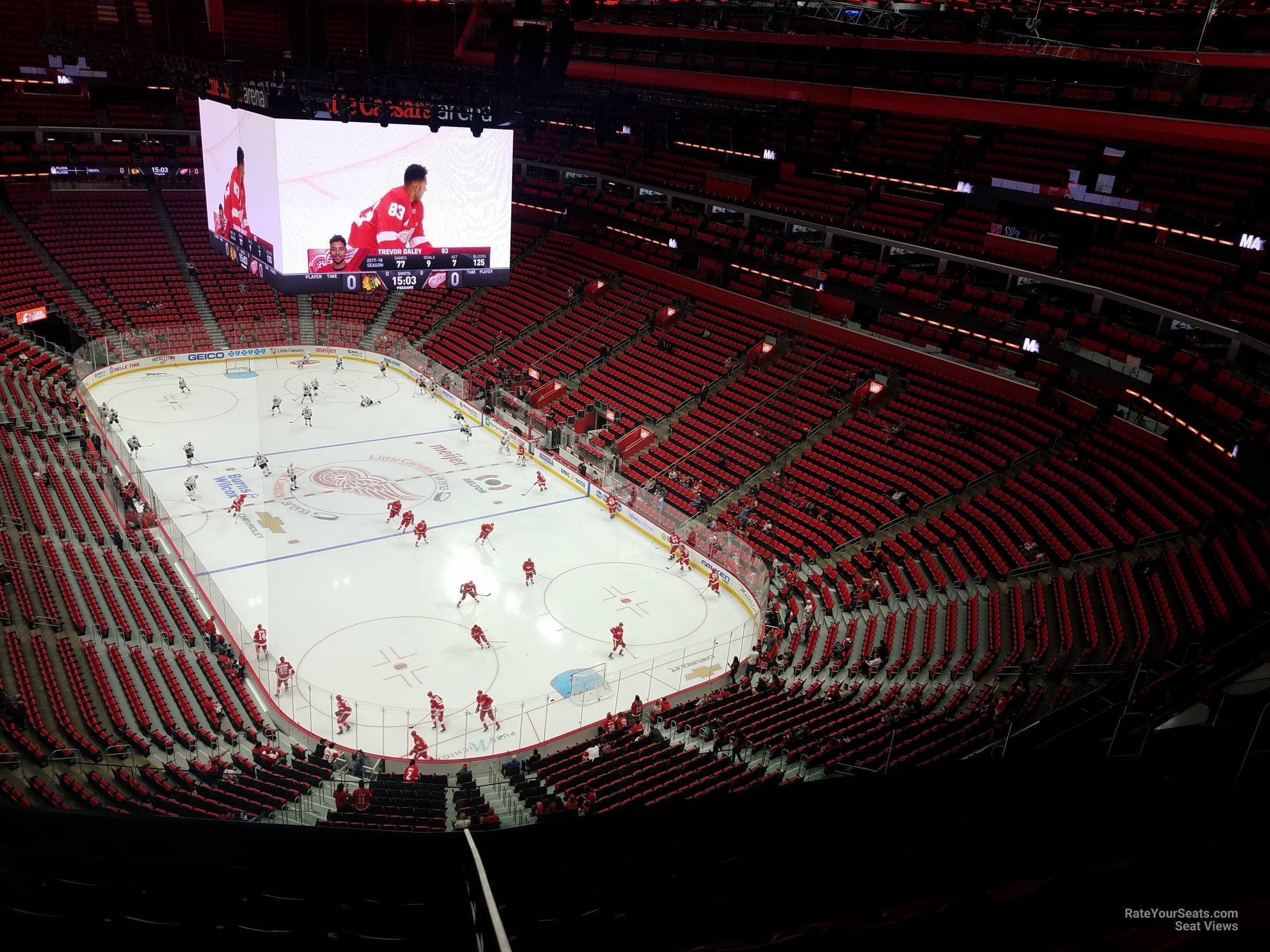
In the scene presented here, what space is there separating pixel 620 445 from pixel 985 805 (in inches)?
817

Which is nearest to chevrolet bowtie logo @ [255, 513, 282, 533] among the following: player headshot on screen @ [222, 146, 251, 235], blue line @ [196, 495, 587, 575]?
blue line @ [196, 495, 587, 575]

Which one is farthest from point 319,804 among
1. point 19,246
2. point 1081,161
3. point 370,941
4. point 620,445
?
point 19,246

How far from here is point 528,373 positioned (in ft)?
103

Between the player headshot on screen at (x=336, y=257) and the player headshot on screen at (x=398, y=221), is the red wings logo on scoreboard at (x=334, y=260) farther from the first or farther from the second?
the player headshot on screen at (x=398, y=221)

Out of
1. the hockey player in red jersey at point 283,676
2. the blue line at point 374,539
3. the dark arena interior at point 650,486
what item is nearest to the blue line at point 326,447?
the dark arena interior at point 650,486

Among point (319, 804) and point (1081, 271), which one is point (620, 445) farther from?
point (319, 804)

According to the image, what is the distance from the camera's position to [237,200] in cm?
1695

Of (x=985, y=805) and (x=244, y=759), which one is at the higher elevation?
(x=985, y=805)

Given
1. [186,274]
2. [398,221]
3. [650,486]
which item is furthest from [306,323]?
[398,221]

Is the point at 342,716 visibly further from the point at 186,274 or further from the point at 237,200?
the point at 186,274

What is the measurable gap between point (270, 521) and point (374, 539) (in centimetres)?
260

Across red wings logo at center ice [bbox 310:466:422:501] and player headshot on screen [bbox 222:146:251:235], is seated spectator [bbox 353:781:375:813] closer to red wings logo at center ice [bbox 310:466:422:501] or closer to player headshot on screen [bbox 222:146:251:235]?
player headshot on screen [bbox 222:146:251:235]

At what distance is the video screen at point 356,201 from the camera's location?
15.6 meters

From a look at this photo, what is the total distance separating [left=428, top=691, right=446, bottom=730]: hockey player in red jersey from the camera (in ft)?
47.6
